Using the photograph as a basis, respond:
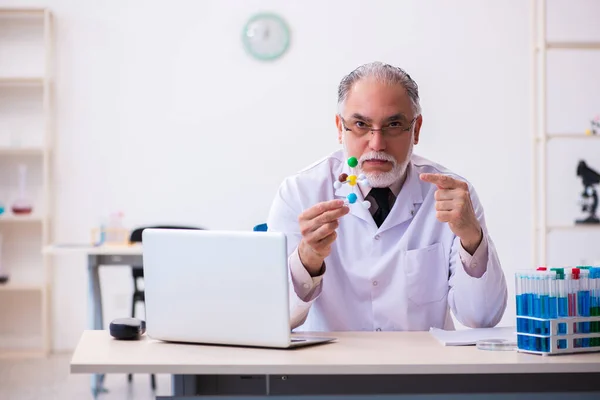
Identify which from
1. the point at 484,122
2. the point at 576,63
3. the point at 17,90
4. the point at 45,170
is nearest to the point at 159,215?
the point at 45,170

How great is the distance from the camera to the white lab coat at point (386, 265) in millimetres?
2180

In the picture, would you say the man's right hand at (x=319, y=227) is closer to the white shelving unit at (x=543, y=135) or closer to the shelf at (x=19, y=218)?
the white shelving unit at (x=543, y=135)

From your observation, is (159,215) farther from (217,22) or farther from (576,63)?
(576,63)

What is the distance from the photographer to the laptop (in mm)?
1597

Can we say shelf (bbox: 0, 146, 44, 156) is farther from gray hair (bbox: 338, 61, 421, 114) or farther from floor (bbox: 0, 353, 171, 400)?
gray hair (bbox: 338, 61, 421, 114)

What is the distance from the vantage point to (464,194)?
5.91ft

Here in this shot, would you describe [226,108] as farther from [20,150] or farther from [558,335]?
[558,335]

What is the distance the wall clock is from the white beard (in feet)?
11.0

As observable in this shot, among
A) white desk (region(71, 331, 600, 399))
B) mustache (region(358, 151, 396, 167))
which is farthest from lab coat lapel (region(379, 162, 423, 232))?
white desk (region(71, 331, 600, 399))

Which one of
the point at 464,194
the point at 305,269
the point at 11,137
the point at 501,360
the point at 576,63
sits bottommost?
the point at 501,360

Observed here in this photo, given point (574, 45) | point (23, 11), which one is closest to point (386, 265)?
point (574, 45)

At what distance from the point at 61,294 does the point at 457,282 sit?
3.98m

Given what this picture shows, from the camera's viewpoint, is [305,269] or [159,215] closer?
[305,269]

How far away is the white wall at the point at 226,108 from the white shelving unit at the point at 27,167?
12 centimetres
